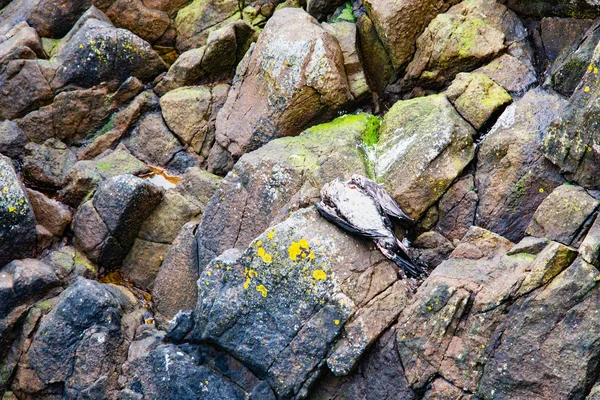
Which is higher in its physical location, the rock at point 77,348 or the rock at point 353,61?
the rock at point 353,61

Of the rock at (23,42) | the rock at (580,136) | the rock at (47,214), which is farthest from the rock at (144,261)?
the rock at (580,136)

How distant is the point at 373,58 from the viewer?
15.9 metres

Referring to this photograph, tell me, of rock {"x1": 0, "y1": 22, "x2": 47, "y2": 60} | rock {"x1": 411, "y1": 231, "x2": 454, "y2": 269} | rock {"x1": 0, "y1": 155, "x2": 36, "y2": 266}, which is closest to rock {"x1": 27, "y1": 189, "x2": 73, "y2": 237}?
rock {"x1": 0, "y1": 155, "x2": 36, "y2": 266}

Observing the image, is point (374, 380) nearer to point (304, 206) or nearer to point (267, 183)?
point (304, 206)

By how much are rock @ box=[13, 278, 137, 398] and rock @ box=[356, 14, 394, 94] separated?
26.2 feet

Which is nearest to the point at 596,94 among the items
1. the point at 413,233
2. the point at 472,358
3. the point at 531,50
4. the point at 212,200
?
the point at 531,50

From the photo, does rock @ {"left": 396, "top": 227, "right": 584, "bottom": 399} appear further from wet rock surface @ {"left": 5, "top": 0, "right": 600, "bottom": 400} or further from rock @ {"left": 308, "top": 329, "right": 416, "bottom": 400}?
rock @ {"left": 308, "top": 329, "right": 416, "bottom": 400}

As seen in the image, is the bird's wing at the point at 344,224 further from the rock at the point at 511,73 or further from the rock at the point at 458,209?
the rock at the point at 511,73

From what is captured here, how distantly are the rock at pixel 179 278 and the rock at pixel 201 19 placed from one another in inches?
288

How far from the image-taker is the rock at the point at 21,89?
17406mm

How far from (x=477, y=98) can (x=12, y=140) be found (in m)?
11.8

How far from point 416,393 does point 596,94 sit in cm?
593

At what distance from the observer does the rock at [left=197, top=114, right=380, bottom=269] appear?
13484 mm

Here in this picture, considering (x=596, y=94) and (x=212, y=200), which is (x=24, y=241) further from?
(x=596, y=94)
